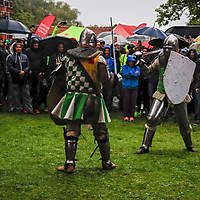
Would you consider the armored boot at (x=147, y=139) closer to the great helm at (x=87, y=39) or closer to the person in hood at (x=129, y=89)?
the great helm at (x=87, y=39)

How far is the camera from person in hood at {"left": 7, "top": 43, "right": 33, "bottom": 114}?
434 inches

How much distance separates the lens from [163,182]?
18.3ft

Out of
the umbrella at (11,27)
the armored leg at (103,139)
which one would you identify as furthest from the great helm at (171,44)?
the umbrella at (11,27)

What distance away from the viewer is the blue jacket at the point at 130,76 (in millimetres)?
11008

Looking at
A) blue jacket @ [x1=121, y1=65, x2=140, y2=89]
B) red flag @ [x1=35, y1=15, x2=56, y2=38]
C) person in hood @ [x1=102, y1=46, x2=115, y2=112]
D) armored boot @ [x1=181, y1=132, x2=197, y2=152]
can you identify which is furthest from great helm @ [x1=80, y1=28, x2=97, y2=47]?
red flag @ [x1=35, y1=15, x2=56, y2=38]

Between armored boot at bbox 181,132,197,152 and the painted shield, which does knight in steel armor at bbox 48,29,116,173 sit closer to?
the painted shield

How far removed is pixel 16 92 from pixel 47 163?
17.0 feet

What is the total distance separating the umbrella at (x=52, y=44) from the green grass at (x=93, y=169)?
2683 millimetres

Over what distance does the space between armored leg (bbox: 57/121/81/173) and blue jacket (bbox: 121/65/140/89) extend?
17.6ft

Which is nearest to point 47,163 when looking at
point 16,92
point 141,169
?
point 141,169

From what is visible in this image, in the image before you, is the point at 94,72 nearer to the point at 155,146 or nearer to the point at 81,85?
the point at 81,85

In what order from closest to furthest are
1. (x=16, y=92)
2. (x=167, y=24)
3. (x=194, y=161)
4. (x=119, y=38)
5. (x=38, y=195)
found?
(x=38, y=195) → (x=194, y=161) → (x=16, y=92) → (x=119, y=38) → (x=167, y=24)

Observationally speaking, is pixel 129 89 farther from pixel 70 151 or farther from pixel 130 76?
pixel 70 151

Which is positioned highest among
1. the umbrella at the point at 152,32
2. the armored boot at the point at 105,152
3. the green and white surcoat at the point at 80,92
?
the umbrella at the point at 152,32
